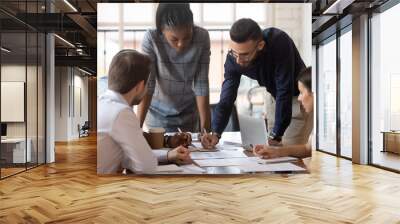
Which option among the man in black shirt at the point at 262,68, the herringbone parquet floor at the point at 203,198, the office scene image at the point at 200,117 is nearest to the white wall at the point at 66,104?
the office scene image at the point at 200,117

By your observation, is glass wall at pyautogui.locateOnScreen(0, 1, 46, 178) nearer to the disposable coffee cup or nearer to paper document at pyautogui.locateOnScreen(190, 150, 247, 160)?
the disposable coffee cup

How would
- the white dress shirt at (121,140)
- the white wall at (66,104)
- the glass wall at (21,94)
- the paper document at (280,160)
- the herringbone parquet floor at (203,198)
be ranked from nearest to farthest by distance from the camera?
the herringbone parquet floor at (203,198) < the white dress shirt at (121,140) < the paper document at (280,160) < the glass wall at (21,94) < the white wall at (66,104)

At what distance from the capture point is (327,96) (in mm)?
9891

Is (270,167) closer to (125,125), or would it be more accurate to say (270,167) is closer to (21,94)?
(125,125)

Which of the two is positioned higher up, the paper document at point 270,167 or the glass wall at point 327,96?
the glass wall at point 327,96

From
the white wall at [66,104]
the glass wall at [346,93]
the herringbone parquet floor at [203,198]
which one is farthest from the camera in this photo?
the white wall at [66,104]

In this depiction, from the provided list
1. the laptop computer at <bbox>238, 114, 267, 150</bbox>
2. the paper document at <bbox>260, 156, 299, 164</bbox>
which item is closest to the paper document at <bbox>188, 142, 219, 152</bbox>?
the laptop computer at <bbox>238, 114, 267, 150</bbox>

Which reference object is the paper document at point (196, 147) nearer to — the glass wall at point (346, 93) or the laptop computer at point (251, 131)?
the laptop computer at point (251, 131)

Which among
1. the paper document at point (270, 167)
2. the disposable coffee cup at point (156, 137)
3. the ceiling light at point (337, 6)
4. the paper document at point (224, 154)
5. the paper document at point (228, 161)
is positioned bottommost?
the paper document at point (270, 167)

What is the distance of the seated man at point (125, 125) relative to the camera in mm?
5484

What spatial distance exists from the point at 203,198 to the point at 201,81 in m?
1.82

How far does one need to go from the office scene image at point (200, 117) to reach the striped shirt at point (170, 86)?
0.05 ft

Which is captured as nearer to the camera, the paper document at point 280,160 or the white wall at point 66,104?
the paper document at point 280,160

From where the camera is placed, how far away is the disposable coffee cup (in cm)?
564
